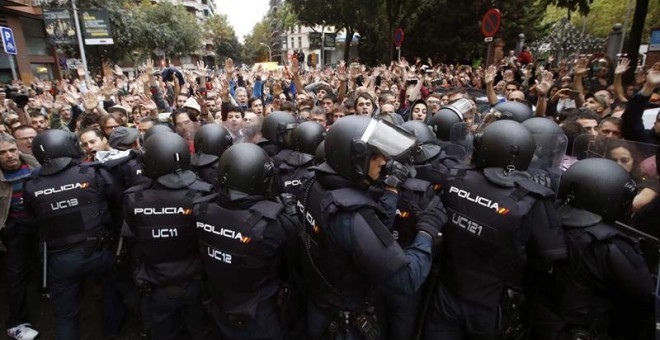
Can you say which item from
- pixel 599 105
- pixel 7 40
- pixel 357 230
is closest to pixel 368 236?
pixel 357 230

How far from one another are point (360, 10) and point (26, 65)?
72.4 ft

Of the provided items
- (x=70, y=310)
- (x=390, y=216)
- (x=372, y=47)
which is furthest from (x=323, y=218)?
(x=372, y=47)

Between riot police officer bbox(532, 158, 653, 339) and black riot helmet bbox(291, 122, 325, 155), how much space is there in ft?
7.65

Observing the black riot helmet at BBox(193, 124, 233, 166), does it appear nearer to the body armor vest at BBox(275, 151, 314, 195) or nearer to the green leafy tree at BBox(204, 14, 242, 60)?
the body armor vest at BBox(275, 151, 314, 195)

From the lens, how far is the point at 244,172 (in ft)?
8.25

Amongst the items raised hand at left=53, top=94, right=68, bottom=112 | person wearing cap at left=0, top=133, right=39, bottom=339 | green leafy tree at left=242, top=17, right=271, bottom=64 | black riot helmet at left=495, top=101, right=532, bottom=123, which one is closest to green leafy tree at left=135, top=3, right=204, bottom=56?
raised hand at left=53, top=94, right=68, bottom=112

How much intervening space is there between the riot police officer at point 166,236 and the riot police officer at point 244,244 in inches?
12.8

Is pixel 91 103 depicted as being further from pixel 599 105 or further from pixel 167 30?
pixel 167 30

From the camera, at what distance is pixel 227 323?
8.67 feet

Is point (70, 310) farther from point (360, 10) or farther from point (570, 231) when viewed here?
point (360, 10)

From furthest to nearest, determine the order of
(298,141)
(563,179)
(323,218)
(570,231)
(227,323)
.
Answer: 1. (298,141)
2. (227,323)
3. (563,179)
4. (570,231)
5. (323,218)

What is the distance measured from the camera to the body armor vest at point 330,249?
197 cm

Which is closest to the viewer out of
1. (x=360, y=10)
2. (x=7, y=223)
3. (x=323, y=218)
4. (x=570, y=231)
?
(x=323, y=218)

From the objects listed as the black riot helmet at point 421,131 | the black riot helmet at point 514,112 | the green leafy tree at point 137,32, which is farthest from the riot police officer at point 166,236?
the green leafy tree at point 137,32
